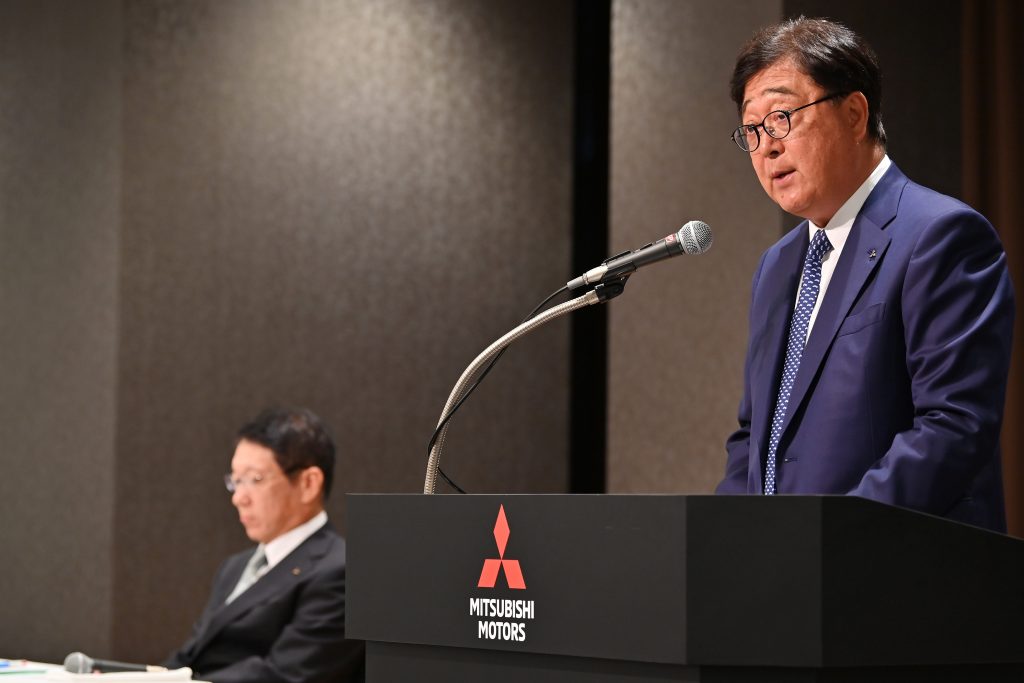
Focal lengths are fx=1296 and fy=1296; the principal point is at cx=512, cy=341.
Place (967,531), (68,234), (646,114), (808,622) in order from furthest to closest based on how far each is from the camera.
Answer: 1. (68,234)
2. (646,114)
3. (967,531)
4. (808,622)

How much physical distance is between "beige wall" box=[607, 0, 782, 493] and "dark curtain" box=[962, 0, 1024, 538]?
0.60m

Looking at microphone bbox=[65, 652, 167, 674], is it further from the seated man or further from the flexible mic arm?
the flexible mic arm

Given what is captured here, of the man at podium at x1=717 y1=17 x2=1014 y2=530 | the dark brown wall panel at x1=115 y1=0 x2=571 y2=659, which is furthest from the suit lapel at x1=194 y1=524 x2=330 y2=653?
the man at podium at x1=717 y1=17 x2=1014 y2=530

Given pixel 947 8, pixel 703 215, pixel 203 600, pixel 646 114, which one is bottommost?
pixel 203 600

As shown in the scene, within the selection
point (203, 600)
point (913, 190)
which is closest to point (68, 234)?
point (203, 600)

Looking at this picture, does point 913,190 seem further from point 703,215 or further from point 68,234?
point 68,234

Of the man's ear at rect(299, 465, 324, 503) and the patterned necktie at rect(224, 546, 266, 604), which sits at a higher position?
the man's ear at rect(299, 465, 324, 503)

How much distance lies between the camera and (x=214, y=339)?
14.9 feet

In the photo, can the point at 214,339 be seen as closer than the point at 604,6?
Yes

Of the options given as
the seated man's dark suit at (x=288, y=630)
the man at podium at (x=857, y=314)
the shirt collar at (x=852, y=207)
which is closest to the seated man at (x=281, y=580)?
the seated man's dark suit at (x=288, y=630)

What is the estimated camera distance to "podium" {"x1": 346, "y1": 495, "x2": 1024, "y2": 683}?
1.20 meters

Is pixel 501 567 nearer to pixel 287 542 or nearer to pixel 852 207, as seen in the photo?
pixel 852 207

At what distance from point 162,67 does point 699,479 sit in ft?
7.69

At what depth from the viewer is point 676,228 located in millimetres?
3754
